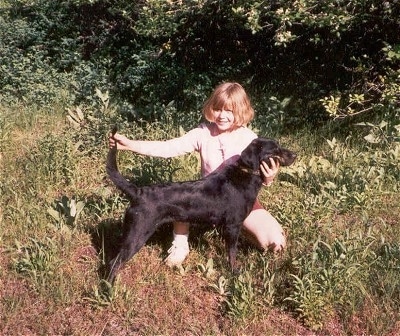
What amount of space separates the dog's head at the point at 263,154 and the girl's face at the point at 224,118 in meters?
0.41

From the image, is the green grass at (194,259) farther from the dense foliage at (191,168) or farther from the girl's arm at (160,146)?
the girl's arm at (160,146)

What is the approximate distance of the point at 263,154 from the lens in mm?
3557

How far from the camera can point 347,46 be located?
22.1ft

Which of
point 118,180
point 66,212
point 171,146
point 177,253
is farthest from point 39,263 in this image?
point 171,146

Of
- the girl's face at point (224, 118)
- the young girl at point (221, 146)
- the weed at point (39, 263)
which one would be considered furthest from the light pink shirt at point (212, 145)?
the weed at point (39, 263)

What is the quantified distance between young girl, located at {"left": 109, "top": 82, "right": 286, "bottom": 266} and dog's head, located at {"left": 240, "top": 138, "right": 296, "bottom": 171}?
0.18 meters

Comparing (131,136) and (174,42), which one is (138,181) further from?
(174,42)

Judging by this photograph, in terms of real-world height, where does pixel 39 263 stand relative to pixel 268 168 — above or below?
below

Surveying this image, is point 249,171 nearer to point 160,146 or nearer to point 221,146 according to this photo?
point 221,146

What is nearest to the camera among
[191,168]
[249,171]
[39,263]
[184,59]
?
[39,263]

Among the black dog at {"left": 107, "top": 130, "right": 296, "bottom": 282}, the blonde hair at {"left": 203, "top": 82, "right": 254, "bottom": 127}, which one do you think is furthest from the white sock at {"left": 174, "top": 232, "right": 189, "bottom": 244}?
the blonde hair at {"left": 203, "top": 82, "right": 254, "bottom": 127}

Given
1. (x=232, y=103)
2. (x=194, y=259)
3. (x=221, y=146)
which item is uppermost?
(x=232, y=103)

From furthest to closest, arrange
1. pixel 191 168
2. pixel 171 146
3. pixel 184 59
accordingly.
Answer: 1. pixel 184 59
2. pixel 191 168
3. pixel 171 146

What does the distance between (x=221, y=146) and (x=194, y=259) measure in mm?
940
